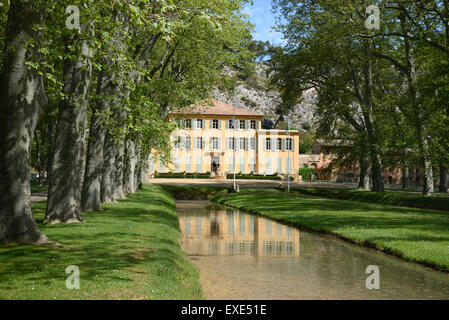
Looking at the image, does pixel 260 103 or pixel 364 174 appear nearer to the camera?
pixel 364 174

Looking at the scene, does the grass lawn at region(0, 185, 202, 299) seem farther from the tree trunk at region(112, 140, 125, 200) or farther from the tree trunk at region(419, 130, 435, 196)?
the tree trunk at region(419, 130, 435, 196)

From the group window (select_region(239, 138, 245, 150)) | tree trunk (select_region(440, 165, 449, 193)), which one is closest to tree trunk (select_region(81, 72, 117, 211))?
tree trunk (select_region(440, 165, 449, 193))

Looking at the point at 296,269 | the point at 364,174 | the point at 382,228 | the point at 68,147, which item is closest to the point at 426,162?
the point at 364,174

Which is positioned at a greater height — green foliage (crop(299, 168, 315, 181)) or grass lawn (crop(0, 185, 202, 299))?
green foliage (crop(299, 168, 315, 181))

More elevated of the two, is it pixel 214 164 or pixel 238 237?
pixel 214 164

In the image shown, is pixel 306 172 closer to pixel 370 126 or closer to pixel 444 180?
pixel 444 180

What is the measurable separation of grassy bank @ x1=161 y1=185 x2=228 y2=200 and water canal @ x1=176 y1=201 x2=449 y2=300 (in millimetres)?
28998

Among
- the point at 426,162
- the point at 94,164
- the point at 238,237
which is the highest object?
the point at 426,162

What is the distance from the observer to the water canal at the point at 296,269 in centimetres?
1023

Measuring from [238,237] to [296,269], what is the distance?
277 inches

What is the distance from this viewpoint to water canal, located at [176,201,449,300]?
33.6 ft

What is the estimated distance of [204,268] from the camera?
42.2 ft

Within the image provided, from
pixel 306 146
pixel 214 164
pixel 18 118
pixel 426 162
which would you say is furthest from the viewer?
pixel 306 146

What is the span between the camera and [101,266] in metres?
9.59
